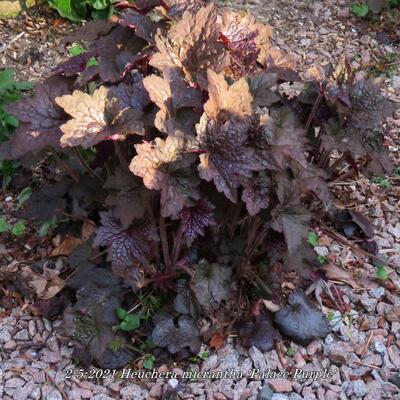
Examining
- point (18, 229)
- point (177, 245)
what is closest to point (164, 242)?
point (177, 245)

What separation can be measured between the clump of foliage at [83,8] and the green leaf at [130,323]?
207 cm

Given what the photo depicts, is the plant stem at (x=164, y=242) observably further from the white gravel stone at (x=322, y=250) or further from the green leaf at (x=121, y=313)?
the white gravel stone at (x=322, y=250)

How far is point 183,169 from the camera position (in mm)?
1763

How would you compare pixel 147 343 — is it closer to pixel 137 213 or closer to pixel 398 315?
pixel 137 213

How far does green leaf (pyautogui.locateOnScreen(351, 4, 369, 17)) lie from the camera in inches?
151

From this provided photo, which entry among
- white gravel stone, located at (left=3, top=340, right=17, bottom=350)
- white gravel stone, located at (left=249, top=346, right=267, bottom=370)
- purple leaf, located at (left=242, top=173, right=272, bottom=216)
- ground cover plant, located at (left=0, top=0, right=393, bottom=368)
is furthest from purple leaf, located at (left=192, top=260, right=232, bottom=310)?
white gravel stone, located at (left=3, top=340, right=17, bottom=350)

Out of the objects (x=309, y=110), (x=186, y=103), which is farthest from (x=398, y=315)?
(x=186, y=103)

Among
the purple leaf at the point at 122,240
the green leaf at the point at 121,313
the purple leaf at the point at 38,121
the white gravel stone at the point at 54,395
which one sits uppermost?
the purple leaf at the point at 38,121

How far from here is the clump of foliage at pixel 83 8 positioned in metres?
3.53

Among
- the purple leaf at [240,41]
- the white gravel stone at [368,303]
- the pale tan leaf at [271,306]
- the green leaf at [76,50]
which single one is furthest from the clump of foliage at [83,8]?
the white gravel stone at [368,303]

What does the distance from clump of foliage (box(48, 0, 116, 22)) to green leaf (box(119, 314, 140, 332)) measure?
207cm

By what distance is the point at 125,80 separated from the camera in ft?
6.74

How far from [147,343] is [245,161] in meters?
0.80

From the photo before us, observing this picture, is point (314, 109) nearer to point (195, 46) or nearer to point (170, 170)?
point (195, 46)
